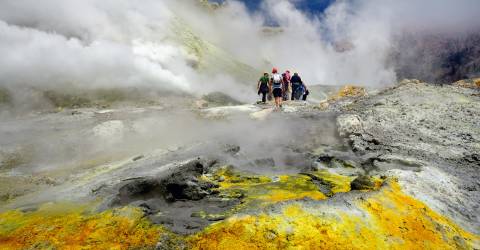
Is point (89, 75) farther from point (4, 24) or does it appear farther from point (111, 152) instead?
point (111, 152)

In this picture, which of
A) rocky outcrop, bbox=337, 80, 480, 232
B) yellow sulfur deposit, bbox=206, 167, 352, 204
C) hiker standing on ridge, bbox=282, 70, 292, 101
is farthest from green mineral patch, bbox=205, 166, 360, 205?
hiker standing on ridge, bbox=282, 70, 292, 101

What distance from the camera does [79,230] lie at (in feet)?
16.8

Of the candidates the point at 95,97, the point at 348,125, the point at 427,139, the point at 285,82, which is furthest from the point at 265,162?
the point at 95,97

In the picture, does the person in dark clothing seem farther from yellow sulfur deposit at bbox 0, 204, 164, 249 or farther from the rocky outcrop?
yellow sulfur deposit at bbox 0, 204, 164, 249

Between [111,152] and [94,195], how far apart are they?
5.96 m

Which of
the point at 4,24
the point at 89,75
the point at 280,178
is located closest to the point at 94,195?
the point at 280,178

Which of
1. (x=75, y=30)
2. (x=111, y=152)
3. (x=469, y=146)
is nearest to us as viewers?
(x=469, y=146)

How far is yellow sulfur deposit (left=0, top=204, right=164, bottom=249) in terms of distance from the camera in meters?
4.75

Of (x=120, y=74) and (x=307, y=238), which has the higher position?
(x=120, y=74)

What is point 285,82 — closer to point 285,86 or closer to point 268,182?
point 285,86

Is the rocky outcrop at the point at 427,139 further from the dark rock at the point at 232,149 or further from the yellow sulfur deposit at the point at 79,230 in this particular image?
the yellow sulfur deposit at the point at 79,230

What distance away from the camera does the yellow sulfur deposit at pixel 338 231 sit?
447 cm

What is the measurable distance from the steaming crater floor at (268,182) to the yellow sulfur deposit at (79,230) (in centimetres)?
3

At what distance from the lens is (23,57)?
1420 inches
